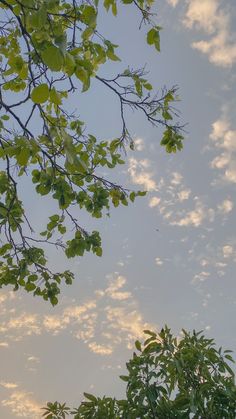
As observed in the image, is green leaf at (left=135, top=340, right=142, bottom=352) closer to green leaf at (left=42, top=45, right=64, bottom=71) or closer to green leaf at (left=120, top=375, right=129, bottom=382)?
green leaf at (left=120, top=375, right=129, bottom=382)

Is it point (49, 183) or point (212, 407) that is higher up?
point (49, 183)

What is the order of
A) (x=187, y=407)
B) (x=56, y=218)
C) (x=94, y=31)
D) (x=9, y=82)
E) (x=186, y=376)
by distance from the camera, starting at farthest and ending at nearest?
(x=56, y=218), (x=9, y=82), (x=186, y=376), (x=187, y=407), (x=94, y=31)

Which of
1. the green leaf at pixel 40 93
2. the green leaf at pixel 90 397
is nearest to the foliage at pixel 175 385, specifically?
the green leaf at pixel 90 397

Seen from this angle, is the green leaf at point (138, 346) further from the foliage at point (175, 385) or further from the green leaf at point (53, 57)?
the green leaf at point (53, 57)

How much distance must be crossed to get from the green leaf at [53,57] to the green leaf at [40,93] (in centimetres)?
11

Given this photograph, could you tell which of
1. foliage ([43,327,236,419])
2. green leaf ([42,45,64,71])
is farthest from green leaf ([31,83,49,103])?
foliage ([43,327,236,419])

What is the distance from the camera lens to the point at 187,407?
4.56 meters

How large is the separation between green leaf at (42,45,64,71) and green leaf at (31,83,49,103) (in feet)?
0.37

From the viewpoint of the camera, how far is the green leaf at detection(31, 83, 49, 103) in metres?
2.25

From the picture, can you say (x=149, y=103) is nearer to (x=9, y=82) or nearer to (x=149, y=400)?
(x=9, y=82)

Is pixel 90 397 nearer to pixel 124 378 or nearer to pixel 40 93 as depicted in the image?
pixel 124 378

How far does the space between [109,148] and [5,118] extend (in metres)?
1.67

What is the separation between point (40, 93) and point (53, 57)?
0.67 feet

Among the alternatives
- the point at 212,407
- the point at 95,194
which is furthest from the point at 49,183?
the point at 212,407
